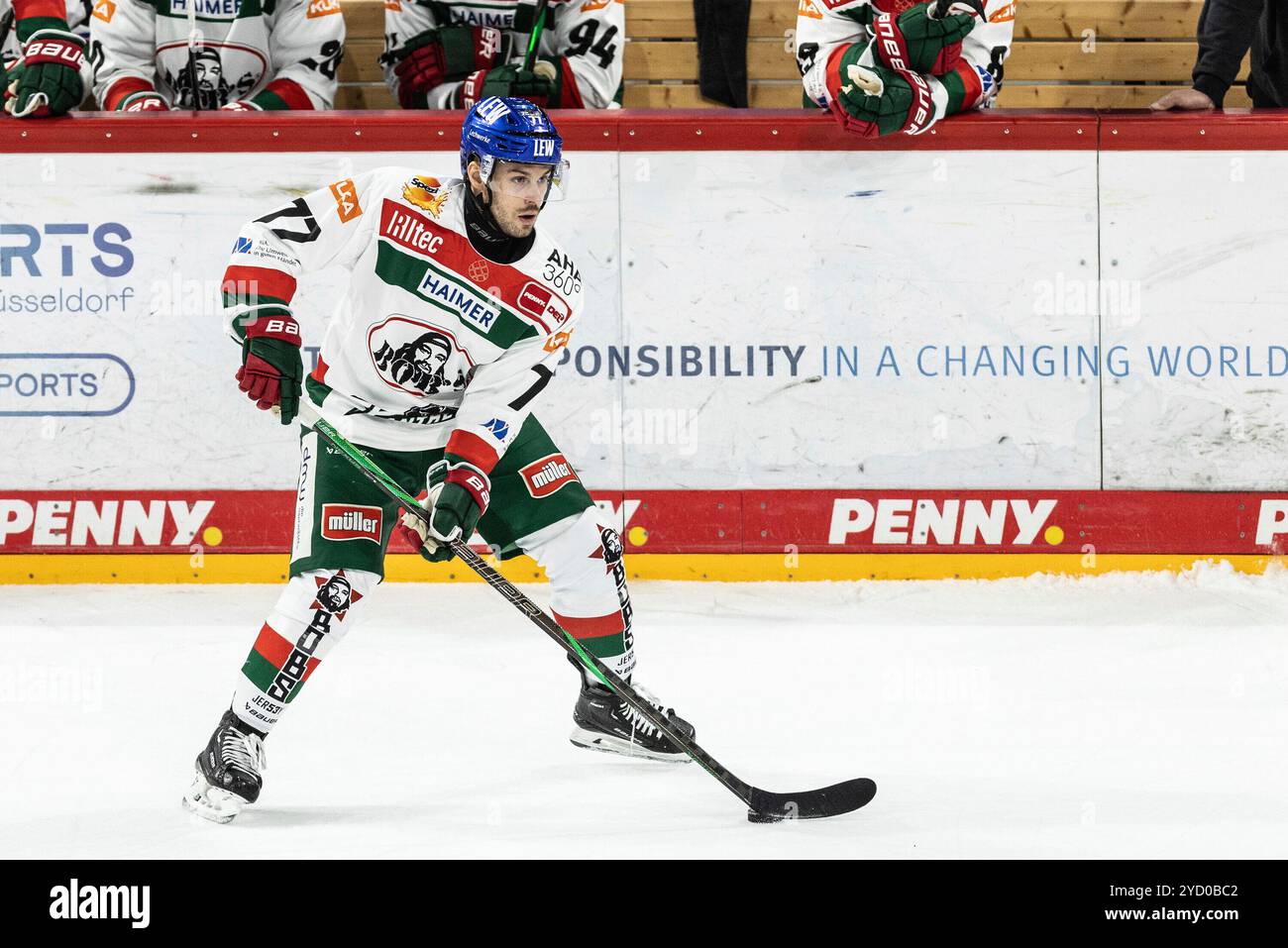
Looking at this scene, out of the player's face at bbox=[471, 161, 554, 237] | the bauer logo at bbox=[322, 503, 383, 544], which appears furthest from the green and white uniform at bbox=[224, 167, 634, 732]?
the player's face at bbox=[471, 161, 554, 237]

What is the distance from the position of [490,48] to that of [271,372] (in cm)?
254

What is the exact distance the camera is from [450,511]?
10.4ft

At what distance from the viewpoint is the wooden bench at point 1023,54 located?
19.5 feet

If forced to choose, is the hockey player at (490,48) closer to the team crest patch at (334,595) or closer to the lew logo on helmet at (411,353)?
the lew logo on helmet at (411,353)

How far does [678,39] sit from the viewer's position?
6133 mm

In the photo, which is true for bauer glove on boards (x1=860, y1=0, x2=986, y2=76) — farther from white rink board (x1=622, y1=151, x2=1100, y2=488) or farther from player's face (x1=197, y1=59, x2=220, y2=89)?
player's face (x1=197, y1=59, x2=220, y2=89)

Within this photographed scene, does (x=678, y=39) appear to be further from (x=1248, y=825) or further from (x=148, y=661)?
(x=1248, y=825)

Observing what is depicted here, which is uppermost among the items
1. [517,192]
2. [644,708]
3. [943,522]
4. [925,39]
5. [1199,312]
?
[925,39]

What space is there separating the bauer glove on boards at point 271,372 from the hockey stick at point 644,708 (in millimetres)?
107

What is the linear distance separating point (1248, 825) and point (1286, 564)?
210 centimetres

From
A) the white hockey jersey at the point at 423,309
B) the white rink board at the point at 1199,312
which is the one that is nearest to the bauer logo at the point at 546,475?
the white hockey jersey at the point at 423,309

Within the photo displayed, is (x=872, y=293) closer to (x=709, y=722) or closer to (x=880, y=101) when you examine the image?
(x=880, y=101)

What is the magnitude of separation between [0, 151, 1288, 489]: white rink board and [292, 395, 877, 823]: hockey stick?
167 cm
